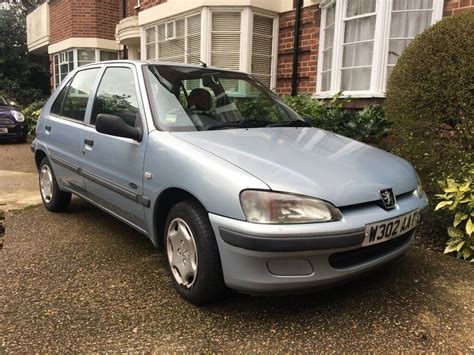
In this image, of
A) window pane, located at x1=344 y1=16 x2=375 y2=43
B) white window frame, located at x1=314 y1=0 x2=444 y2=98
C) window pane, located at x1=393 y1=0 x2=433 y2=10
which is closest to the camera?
window pane, located at x1=393 y1=0 x2=433 y2=10

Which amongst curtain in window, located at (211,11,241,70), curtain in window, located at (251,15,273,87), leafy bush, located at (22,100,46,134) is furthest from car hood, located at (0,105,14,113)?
curtain in window, located at (251,15,273,87)

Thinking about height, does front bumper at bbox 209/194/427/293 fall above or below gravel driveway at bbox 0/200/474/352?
above

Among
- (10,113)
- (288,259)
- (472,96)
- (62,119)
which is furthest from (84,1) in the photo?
(288,259)

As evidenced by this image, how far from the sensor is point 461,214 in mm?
3564

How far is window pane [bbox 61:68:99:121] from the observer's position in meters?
4.22

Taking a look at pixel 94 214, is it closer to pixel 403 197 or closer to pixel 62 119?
pixel 62 119

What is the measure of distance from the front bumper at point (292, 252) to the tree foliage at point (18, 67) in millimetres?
21762

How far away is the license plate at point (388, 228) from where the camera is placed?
8.14 feet

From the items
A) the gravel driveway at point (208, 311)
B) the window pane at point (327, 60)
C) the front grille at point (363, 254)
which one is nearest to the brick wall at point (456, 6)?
the window pane at point (327, 60)

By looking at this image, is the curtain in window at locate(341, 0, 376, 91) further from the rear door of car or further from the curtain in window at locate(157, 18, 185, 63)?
the rear door of car

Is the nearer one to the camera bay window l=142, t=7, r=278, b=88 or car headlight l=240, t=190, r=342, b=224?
car headlight l=240, t=190, r=342, b=224

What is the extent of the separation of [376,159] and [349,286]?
88 centimetres

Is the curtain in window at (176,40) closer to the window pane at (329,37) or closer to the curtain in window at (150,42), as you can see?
the curtain in window at (150,42)

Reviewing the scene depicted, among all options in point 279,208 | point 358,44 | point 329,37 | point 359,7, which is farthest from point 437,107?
point 329,37
